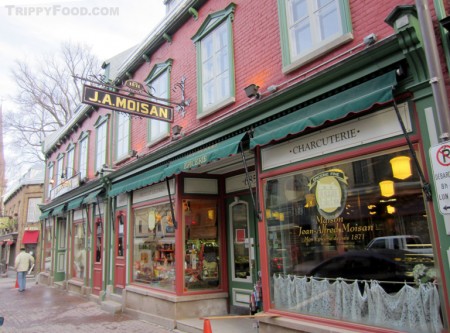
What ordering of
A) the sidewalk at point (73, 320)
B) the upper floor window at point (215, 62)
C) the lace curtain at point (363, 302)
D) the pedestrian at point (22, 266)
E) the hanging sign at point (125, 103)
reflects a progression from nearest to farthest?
the lace curtain at point (363, 302) → the hanging sign at point (125, 103) → the sidewalk at point (73, 320) → the upper floor window at point (215, 62) → the pedestrian at point (22, 266)

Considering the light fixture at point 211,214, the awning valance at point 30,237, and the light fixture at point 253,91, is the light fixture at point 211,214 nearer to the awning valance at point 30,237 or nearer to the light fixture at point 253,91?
the light fixture at point 253,91

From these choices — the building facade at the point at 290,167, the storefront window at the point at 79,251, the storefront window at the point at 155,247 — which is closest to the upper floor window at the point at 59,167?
the storefront window at the point at 79,251

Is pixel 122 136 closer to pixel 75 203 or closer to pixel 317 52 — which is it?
pixel 75 203

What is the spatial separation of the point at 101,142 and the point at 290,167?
9.86 m

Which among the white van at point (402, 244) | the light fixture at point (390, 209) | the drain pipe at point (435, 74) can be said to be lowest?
the white van at point (402, 244)

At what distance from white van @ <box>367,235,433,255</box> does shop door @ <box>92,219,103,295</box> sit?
10.2 metres

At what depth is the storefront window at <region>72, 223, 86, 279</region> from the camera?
1462cm

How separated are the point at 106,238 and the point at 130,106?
6074mm

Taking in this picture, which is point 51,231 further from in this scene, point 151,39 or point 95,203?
point 151,39

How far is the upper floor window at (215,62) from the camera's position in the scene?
754cm

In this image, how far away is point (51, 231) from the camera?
63.4 feet

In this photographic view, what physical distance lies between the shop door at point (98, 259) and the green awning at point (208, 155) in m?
6.19

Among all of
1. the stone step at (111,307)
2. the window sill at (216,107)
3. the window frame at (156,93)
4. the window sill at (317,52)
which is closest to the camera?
the window sill at (317,52)

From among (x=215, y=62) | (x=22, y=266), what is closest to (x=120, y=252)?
(x=215, y=62)
